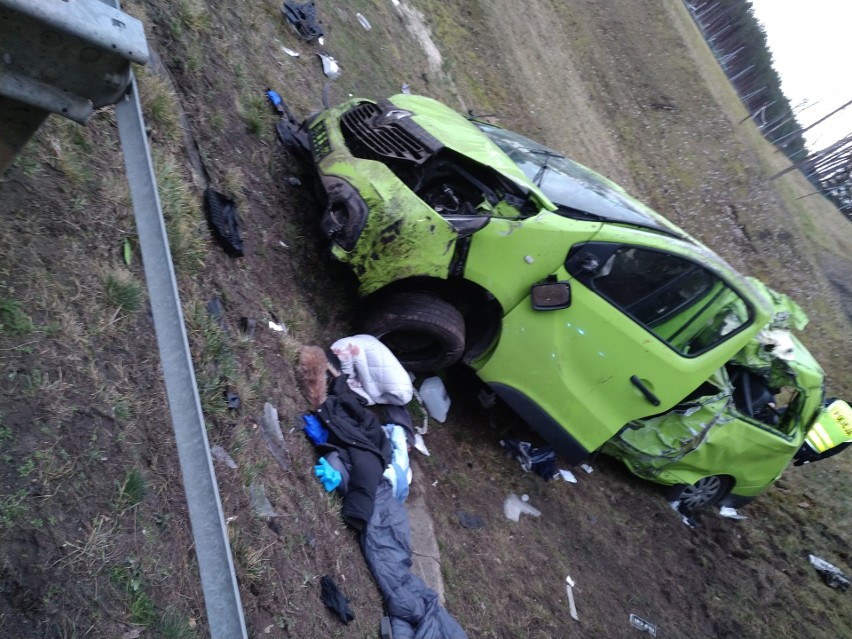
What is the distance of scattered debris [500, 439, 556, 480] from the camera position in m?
5.14

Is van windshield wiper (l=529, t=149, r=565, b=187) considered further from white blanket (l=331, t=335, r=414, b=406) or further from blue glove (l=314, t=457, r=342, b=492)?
blue glove (l=314, t=457, r=342, b=492)

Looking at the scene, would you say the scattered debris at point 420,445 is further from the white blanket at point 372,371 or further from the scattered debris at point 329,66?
the scattered debris at point 329,66

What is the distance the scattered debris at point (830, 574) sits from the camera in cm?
598

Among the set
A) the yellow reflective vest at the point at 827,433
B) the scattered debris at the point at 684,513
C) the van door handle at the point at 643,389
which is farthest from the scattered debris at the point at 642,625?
the yellow reflective vest at the point at 827,433

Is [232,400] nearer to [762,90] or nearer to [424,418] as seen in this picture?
[424,418]

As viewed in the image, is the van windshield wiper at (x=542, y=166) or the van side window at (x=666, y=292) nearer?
the van side window at (x=666, y=292)

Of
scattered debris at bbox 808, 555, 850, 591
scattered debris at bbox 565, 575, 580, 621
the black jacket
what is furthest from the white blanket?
scattered debris at bbox 808, 555, 850, 591

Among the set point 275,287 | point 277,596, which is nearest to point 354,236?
point 275,287

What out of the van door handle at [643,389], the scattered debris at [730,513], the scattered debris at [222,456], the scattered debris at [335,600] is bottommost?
the scattered debris at [730,513]

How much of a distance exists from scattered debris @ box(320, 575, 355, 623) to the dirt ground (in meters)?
0.04

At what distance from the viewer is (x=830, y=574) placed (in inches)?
238

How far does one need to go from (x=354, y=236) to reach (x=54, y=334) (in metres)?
1.87

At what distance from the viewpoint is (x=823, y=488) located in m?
7.52

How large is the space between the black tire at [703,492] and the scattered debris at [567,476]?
1.06 m
